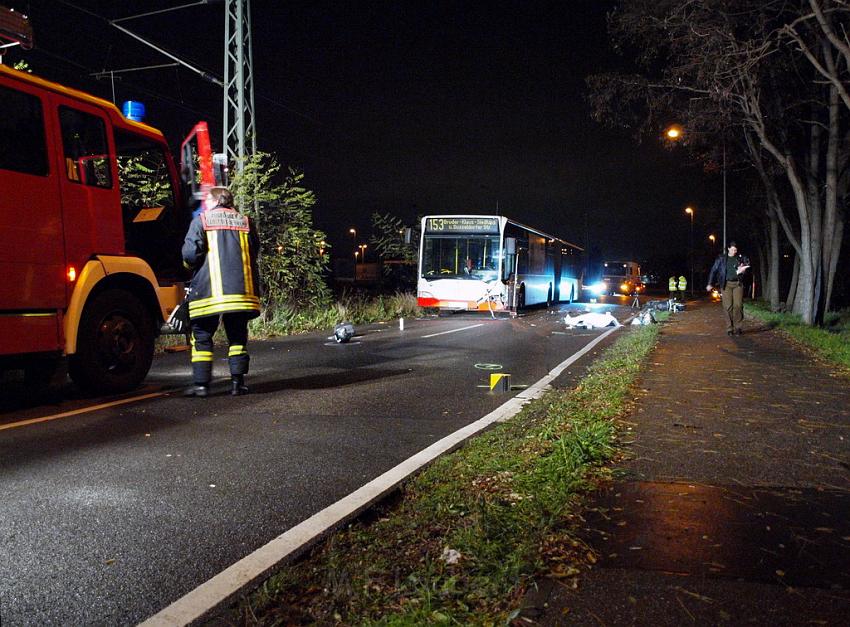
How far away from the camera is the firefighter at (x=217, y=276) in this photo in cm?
702

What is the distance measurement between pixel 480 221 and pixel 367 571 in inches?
814

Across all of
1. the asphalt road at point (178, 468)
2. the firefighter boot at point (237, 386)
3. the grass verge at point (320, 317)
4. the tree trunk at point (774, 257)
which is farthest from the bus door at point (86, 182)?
the tree trunk at point (774, 257)

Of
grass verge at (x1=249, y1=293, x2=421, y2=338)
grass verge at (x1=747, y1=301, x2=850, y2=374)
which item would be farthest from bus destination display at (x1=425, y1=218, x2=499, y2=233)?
grass verge at (x1=747, y1=301, x2=850, y2=374)

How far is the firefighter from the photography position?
7.02 metres

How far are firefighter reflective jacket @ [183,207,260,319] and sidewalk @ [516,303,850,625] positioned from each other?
403cm

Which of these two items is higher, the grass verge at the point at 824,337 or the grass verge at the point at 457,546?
the grass verge at the point at 457,546

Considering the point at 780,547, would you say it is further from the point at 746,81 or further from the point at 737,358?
the point at 746,81

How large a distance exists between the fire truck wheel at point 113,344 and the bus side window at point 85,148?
1138 millimetres

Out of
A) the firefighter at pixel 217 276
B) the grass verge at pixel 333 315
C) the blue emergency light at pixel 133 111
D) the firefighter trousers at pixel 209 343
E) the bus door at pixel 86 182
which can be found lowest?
the grass verge at pixel 333 315

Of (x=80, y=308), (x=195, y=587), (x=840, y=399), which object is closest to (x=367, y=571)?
(x=195, y=587)

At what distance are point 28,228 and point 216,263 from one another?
1.67 m

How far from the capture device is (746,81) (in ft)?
54.0

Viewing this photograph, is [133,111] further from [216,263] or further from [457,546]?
[457,546]

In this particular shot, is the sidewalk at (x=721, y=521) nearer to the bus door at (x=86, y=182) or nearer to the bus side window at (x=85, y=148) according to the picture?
the bus door at (x=86, y=182)
